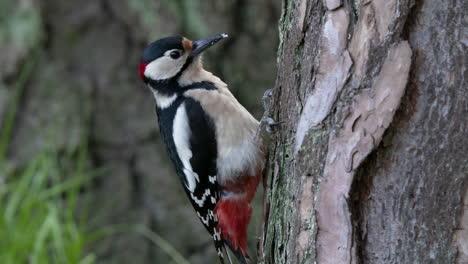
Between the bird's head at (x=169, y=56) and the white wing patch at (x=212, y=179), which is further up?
the bird's head at (x=169, y=56)

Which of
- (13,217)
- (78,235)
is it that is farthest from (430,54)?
(13,217)

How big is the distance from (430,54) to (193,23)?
251 cm

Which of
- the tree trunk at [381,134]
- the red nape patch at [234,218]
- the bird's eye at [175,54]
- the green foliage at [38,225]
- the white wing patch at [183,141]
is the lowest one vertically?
the green foliage at [38,225]

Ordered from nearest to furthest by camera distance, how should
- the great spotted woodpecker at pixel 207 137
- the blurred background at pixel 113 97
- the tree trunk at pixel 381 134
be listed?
the tree trunk at pixel 381 134 → the great spotted woodpecker at pixel 207 137 → the blurred background at pixel 113 97

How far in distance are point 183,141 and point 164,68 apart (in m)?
0.37

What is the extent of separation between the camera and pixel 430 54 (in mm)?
1646

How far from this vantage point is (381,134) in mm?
1702

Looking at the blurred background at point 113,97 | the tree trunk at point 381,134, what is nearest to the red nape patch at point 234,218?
the tree trunk at point 381,134

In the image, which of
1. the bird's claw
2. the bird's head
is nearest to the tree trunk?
the bird's claw

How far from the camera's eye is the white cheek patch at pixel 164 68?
2.98 m

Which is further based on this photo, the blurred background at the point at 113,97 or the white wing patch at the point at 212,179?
the blurred background at the point at 113,97

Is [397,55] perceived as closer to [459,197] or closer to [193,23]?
[459,197]

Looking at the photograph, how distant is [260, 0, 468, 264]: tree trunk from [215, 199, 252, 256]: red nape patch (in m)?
0.99

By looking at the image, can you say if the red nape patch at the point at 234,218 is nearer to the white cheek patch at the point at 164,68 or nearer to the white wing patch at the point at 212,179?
the white wing patch at the point at 212,179
